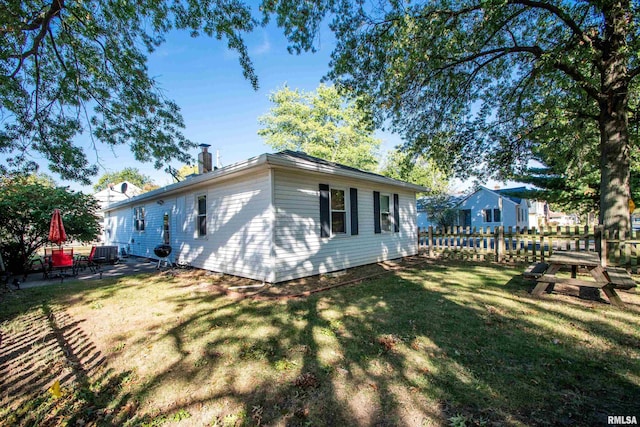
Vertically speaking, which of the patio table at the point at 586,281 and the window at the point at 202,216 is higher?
the window at the point at 202,216

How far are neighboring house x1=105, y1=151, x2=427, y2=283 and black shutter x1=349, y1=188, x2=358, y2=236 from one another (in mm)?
32

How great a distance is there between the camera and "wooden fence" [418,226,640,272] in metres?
6.66

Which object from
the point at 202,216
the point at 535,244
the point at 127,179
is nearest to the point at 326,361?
the point at 202,216

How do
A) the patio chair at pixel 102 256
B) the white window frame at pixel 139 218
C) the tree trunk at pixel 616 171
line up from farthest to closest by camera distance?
the white window frame at pixel 139 218 < the patio chair at pixel 102 256 < the tree trunk at pixel 616 171

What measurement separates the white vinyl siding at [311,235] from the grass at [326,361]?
1696 mm

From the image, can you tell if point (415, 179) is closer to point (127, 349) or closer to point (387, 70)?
point (387, 70)

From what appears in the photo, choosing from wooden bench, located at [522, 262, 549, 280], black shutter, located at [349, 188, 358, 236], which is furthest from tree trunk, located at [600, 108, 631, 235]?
black shutter, located at [349, 188, 358, 236]

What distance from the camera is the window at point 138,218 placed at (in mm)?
12973

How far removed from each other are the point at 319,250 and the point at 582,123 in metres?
9.60

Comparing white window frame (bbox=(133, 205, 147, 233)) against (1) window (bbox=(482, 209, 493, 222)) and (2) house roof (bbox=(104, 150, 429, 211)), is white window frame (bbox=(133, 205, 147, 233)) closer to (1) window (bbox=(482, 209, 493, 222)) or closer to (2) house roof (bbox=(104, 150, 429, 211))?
(2) house roof (bbox=(104, 150, 429, 211))

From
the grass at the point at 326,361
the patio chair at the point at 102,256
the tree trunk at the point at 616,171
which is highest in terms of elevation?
the tree trunk at the point at 616,171

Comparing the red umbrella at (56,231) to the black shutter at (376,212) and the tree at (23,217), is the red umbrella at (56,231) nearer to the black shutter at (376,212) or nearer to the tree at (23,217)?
the tree at (23,217)

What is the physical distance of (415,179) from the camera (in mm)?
23594

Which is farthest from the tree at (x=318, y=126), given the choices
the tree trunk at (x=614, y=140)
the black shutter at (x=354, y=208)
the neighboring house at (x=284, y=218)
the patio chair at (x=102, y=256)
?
the tree trunk at (x=614, y=140)
